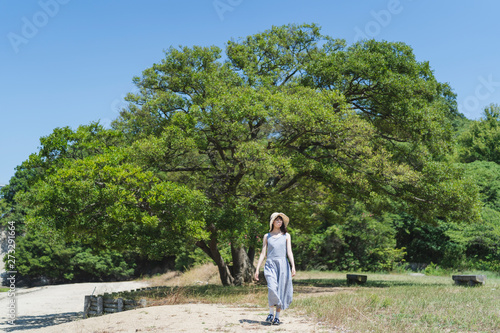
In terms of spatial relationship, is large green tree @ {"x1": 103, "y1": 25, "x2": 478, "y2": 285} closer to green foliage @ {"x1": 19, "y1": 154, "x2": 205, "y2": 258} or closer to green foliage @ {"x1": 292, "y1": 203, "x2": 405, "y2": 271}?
green foliage @ {"x1": 19, "y1": 154, "x2": 205, "y2": 258}

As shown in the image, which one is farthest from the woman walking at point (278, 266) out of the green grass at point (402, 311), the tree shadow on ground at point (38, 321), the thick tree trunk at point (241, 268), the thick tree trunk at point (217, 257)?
the thick tree trunk at point (241, 268)

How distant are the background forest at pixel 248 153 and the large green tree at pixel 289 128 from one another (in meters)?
0.05

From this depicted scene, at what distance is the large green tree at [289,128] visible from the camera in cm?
1366

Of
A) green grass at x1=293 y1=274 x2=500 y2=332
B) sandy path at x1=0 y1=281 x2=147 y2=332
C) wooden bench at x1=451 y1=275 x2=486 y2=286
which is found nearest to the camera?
green grass at x1=293 y1=274 x2=500 y2=332

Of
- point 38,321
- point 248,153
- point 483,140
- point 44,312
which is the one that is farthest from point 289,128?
point 483,140

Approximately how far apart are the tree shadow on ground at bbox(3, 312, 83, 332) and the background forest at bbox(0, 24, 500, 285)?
2.38 m

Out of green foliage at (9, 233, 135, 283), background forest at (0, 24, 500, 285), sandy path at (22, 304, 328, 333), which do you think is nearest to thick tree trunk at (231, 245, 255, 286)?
background forest at (0, 24, 500, 285)

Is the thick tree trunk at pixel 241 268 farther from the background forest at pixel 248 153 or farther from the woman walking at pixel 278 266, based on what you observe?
the woman walking at pixel 278 266

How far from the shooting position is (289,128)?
1427cm

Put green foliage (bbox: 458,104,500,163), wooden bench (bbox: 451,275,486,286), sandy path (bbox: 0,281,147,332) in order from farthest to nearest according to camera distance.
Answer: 1. green foliage (bbox: 458,104,500,163)
2. wooden bench (bbox: 451,275,486,286)
3. sandy path (bbox: 0,281,147,332)

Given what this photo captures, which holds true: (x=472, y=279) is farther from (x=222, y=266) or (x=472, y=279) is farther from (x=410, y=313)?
(x=222, y=266)

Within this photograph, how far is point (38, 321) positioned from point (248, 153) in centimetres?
868

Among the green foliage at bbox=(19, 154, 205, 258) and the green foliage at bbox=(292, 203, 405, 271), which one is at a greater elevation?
the green foliage at bbox=(19, 154, 205, 258)

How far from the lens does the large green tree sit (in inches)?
538
